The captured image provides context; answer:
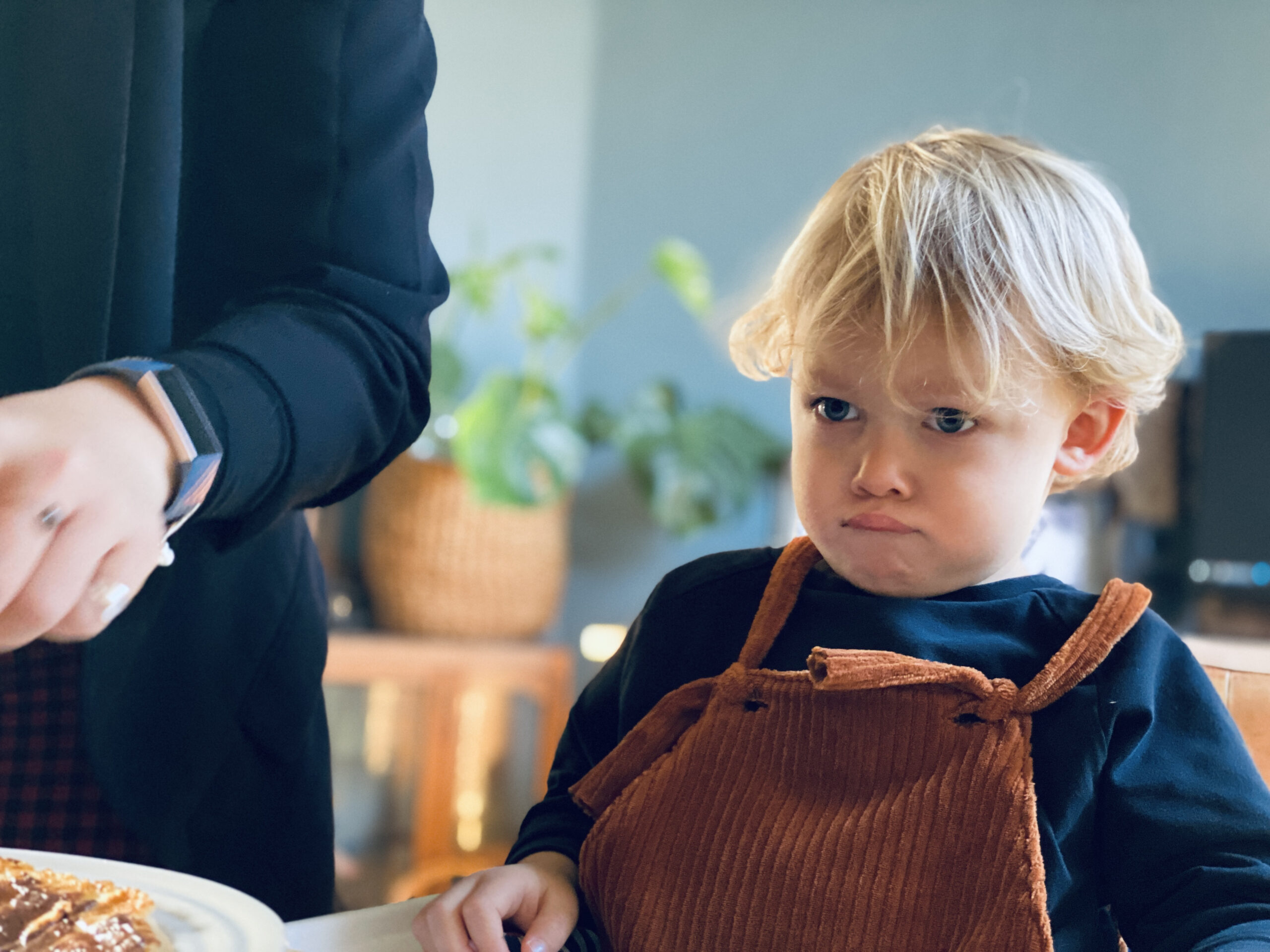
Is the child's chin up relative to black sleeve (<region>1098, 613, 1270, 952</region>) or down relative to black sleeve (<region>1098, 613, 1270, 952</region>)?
up

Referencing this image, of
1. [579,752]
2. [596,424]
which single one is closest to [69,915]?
[579,752]

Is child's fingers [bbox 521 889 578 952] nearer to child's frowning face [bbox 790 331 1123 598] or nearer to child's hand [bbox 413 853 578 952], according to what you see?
child's hand [bbox 413 853 578 952]

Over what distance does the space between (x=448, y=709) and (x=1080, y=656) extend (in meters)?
2.00

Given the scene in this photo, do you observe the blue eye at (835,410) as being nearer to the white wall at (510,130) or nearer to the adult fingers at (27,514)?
the adult fingers at (27,514)

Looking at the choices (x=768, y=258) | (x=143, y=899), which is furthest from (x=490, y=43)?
(x=143, y=899)

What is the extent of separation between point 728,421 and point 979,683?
2.09 metres

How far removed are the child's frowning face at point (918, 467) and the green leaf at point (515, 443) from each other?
1.72 m

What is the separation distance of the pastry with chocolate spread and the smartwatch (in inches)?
5.3

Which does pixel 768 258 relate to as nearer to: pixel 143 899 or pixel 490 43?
pixel 490 43

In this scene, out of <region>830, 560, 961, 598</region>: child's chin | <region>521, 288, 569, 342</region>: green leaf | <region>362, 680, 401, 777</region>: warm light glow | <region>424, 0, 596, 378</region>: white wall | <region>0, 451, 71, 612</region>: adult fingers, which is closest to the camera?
<region>0, 451, 71, 612</region>: adult fingers

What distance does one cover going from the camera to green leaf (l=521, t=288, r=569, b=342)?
2.59 meters

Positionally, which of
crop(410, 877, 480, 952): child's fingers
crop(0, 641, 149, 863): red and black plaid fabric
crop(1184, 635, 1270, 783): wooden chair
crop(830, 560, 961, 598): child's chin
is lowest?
crop(410, 877, 480, 952): child's fingers

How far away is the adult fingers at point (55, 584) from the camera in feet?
1.02

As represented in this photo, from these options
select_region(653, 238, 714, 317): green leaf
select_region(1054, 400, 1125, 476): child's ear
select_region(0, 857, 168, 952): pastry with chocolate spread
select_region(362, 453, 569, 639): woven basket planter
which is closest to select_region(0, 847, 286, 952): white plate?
select_region(0, 857, 168, 952): pastry with chocolate spread
